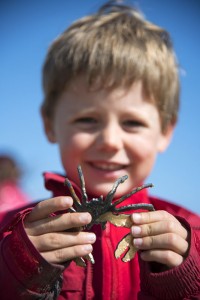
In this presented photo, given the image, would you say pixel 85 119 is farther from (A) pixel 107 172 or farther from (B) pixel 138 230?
(B) pixel 138 230

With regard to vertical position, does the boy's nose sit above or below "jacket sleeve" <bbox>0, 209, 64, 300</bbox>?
above

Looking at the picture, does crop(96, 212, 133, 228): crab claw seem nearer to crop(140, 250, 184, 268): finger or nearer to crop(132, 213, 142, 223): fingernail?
crop(132, 213, 142, 223): fingernail

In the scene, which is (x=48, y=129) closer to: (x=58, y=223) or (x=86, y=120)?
(x=86, y=120)

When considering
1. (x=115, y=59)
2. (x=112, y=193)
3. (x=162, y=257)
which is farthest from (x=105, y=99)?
(x=162, y=257)

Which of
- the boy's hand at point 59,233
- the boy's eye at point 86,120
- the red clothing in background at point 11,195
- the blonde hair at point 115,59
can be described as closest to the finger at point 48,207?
the boy's hand at point 59,233

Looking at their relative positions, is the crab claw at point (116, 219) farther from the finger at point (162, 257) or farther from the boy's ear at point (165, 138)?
the boy's ear at point (165, 138)

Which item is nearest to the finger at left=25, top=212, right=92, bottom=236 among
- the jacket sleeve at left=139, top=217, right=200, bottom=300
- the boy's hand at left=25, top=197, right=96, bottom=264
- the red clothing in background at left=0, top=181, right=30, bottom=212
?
the boy's hand at left=25, top=197, right=96, bottom=264

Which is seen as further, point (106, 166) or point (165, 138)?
point (165, 138)
